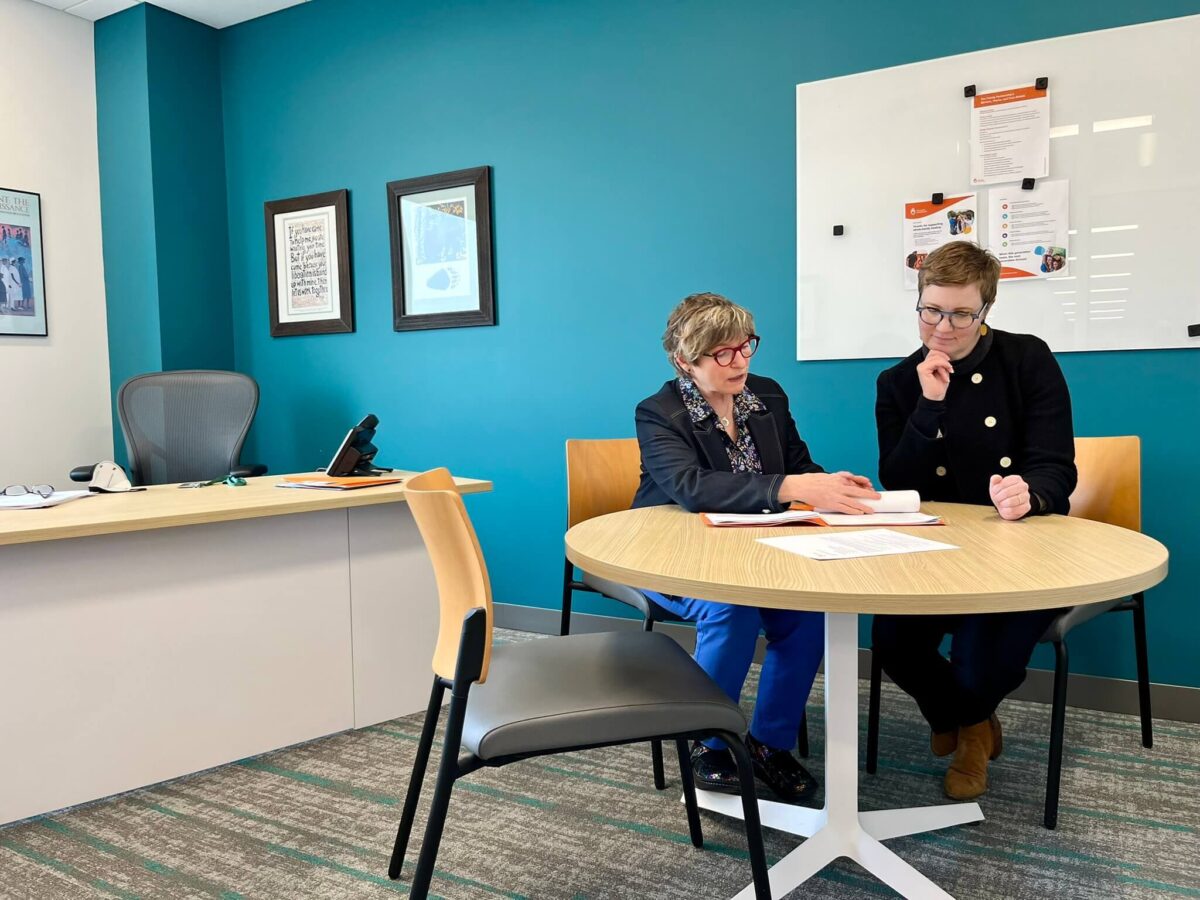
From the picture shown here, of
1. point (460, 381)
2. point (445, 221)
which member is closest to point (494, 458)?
point (460, 381)

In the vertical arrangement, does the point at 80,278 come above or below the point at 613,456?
above

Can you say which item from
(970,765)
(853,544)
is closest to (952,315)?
(853,544)

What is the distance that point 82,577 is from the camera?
6.51 feet

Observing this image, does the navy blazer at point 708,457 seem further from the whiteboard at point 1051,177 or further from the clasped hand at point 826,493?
the whiteboard at point 1051,177

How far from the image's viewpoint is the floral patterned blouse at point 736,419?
6.72ft

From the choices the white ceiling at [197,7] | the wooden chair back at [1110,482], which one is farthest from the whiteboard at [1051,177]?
the white ceiling at [197,7]

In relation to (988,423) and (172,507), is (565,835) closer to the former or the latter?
(172,507)

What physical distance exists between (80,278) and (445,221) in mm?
1828

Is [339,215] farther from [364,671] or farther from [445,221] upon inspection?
[364,671]

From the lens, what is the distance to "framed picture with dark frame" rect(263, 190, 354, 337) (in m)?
3.98

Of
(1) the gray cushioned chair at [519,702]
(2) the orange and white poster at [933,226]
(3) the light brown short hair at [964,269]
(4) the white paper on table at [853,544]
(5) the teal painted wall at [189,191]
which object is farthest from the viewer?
(5) the teal painted wall at [189,191]

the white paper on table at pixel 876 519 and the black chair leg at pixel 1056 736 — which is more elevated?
the white paper on table at pixel 876 519

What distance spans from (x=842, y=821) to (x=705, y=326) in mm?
1065

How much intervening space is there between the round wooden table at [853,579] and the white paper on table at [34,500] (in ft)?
4.54
